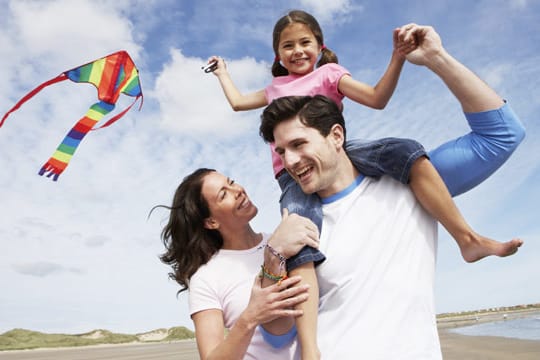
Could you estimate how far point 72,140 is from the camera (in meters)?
4.98

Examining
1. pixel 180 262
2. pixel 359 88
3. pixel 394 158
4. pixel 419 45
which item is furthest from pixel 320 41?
pixel 180 262

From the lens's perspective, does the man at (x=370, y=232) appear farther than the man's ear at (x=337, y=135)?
No

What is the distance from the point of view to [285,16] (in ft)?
12.3

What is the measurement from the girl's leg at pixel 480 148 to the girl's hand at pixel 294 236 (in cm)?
75

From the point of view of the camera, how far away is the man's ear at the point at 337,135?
103 inches

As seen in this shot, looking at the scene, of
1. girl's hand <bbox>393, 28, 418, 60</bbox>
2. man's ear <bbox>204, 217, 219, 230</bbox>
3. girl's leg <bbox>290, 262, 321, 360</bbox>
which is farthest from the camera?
man's ear <bbox>204, 217, 219, 230</bbox>

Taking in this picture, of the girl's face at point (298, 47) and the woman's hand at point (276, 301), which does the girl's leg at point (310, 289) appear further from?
the girl's face at point (298, 47)

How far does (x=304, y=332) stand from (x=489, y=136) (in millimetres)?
1297

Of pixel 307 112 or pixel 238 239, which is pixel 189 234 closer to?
pixel 238 239

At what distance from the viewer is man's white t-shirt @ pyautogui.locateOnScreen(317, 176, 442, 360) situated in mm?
2348

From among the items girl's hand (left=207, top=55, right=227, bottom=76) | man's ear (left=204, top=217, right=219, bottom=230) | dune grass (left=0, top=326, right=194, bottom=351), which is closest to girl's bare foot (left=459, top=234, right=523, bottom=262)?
man's ear (left=204, top=217, right=219, bottom=230)

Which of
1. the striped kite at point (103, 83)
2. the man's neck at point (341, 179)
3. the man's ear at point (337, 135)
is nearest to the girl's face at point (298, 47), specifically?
the man's ear at point (337, 135)

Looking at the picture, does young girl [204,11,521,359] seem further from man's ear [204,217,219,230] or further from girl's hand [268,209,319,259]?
man's ear [204,217,219,230]

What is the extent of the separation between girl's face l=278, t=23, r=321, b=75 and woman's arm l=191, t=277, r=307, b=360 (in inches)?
66.7
